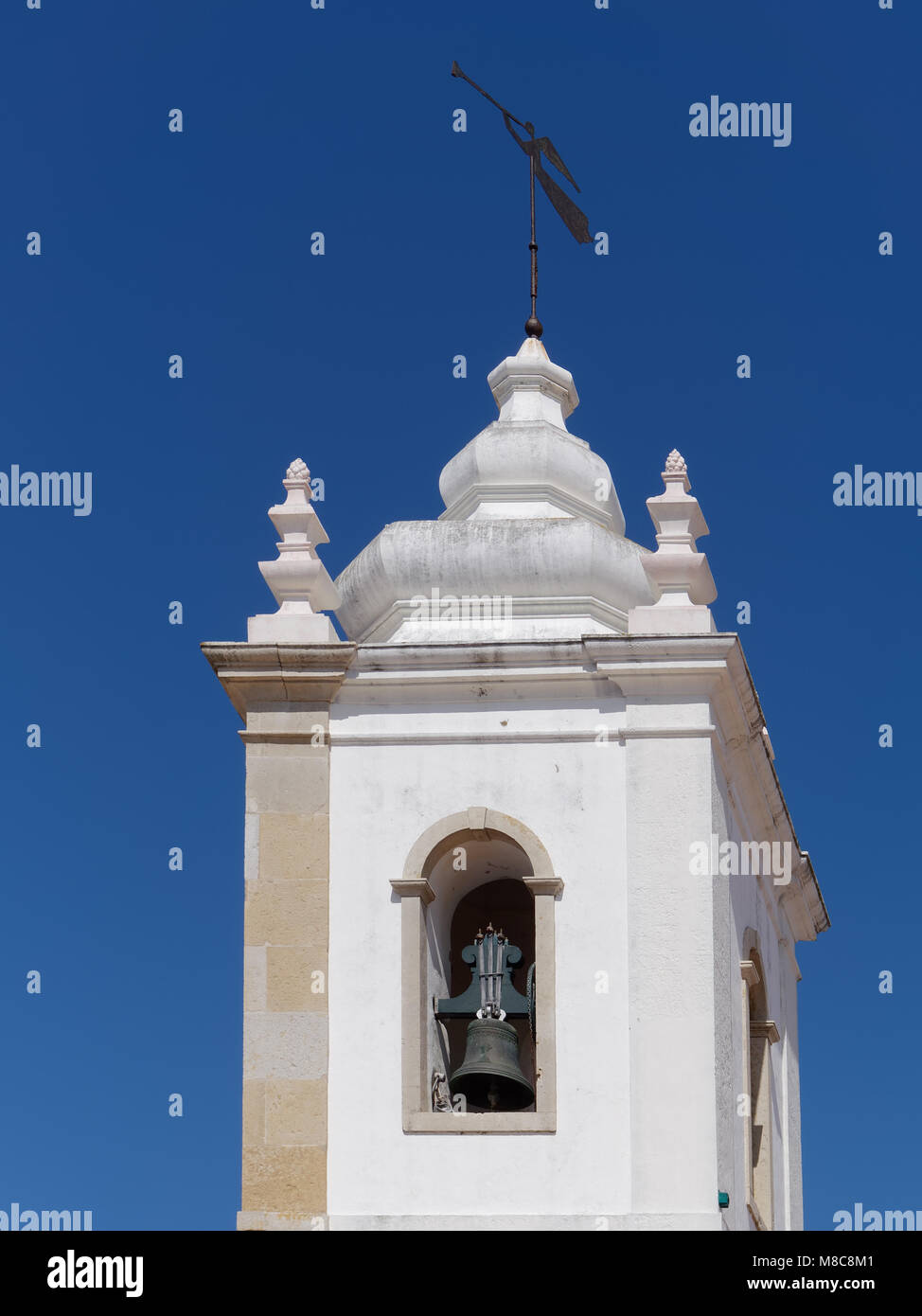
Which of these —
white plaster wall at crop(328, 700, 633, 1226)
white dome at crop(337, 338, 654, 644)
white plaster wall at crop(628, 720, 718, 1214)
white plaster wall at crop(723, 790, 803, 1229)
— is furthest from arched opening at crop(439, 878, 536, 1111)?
white dome at crop(337, 338, 654, 644)

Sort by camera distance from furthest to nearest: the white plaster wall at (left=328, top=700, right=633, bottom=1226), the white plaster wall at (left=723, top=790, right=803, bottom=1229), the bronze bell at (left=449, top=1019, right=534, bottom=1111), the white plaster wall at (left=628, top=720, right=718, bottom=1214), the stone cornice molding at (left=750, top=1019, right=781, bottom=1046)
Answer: the stone cornice molding at (left=750, top=1019, right=781, bottom=1046) → the white plaster wall at (left=723, top=790, right=803, bottom=1229) → the bronze bell at (left=449, top=1019, right=534, bottom=1111) → the white plaster wall at (left=328, top=700, right=633, bottom=1226) → the white plaster wall at (left=628, top=720, right=718, bottom=1214)

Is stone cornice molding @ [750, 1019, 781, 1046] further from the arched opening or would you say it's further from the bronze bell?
the bronze bell

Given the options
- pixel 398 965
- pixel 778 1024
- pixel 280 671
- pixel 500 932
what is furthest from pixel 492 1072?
pixel 778 1024

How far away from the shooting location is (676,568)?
84.2ft

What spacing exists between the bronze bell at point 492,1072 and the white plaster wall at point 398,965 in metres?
0.52

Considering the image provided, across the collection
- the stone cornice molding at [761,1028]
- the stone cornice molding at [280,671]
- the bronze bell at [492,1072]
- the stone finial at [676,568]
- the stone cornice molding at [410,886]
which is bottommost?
the bronze bell at [492,1072]

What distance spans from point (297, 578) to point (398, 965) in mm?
2821

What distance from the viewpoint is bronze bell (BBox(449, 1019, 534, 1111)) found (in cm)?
2484

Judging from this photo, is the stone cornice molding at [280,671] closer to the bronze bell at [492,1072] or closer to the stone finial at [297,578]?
the stone finial at [297,578]

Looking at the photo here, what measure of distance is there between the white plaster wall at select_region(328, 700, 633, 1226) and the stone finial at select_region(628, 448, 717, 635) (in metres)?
0.70

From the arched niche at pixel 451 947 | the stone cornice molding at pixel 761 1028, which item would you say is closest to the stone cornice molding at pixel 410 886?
the arched niche at pixel 451 947

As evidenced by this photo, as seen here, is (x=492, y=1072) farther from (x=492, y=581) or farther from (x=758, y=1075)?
(x=492, y=581)

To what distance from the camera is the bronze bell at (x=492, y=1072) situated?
24.8 meters

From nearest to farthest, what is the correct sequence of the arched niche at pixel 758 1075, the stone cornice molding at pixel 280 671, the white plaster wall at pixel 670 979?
the white plaster wall at pixel 670 979, the stone cornice molding at pixel 280 671, the arched niche at pixel 758 1075
